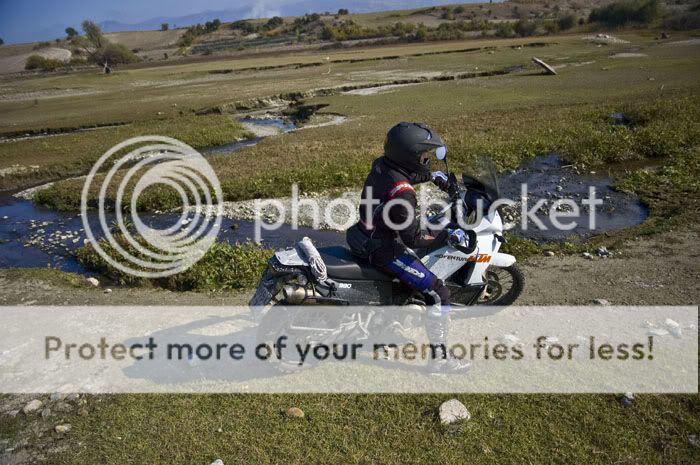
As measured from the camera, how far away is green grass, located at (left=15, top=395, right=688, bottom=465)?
5352 millimetres

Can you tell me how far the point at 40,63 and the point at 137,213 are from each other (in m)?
125

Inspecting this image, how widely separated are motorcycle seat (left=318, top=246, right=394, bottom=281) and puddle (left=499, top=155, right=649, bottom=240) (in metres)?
8.10

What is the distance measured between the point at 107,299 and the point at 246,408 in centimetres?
525

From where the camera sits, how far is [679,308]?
7.90m

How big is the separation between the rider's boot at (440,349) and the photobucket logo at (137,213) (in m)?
7.59

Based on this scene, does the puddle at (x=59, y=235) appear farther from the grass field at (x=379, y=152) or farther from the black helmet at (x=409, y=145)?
the black helmet at (x=409, y=145)

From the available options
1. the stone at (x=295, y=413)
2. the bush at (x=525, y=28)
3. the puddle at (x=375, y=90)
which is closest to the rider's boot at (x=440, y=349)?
the stone at (x=295, y=413)

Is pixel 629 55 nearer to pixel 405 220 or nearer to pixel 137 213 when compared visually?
pixel 137 213

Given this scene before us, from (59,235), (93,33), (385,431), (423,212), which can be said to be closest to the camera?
(385,431)

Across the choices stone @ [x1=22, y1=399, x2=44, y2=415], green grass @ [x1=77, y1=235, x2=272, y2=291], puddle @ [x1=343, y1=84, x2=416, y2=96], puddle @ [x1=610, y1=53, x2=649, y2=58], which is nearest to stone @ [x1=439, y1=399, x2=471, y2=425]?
stone @ [x1=22, y1=399, x2=44, y2=415]

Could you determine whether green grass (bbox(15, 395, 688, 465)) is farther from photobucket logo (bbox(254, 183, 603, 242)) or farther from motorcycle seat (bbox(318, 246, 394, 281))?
photobucket logo (bbox(254, 183, 603, 242))

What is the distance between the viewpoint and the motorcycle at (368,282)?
6711 millimetres

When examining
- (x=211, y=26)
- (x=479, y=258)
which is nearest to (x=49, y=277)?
(x=479, y=258)

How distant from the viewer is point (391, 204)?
6031mm
